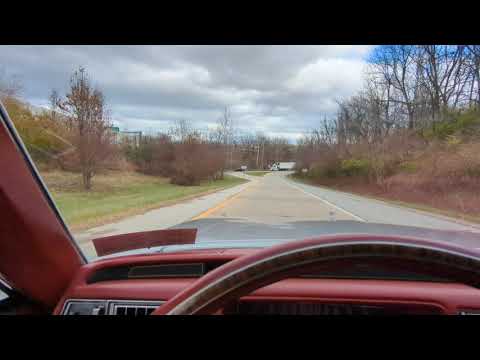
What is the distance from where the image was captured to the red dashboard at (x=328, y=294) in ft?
6.63

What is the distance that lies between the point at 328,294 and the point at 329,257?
3.55ft

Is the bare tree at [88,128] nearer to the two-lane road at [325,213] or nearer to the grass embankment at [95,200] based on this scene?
the grass embankment at [95,200]

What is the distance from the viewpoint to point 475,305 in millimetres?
1947

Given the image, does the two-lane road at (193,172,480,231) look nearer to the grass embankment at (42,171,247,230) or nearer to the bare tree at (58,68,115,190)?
the grass embankment at (42,171,247,230)

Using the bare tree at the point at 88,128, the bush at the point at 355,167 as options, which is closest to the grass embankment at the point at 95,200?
the bare tree at the point at 88,128

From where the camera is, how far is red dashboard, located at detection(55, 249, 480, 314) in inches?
79.5

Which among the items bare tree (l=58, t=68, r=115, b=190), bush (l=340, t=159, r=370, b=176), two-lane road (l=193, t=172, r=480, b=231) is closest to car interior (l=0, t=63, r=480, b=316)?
two-lane road (l=193, t=172, r=480, b=231)

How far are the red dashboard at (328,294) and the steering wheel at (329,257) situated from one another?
0.90 metres

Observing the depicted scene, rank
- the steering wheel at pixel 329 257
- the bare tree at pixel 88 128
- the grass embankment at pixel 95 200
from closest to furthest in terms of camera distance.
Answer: the steering wheel at pixel 329 257
the grass embankment at pixel 95 200
the bare tree at pixel 88 128

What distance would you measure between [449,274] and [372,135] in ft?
112

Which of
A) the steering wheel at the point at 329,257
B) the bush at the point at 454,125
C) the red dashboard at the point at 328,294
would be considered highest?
the bush at the point at 454,125

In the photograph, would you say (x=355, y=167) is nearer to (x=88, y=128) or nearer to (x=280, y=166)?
(x=88, y=128)

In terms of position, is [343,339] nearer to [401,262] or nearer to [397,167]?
[401,262]
